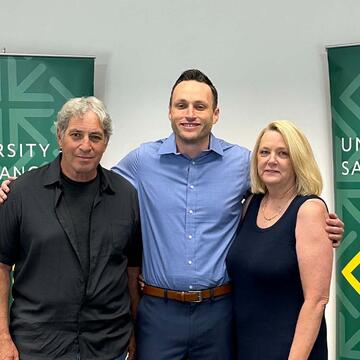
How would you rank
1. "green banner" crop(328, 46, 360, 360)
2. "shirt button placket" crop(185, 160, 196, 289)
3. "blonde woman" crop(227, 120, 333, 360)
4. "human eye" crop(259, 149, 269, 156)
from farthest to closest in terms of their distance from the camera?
1. "green banner" crop(328, 46, 360, 360)
2. "shirt button placket" crop(185, 160, 196, 289)
3. "human eye" crop(259, 149, 269, 156)
4. "blonde woman" crop(227, 120, 333, 360)

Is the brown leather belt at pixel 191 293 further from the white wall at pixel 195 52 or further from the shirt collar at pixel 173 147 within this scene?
the white wall at pixel 195 52

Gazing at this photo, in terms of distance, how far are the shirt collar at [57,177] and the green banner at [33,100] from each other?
3.11 feet

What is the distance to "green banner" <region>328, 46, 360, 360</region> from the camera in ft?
8.98

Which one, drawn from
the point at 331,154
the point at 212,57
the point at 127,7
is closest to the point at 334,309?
the point at 331,154

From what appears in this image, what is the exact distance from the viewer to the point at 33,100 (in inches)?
111

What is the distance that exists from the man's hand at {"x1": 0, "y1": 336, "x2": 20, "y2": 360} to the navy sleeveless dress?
30.9 inches

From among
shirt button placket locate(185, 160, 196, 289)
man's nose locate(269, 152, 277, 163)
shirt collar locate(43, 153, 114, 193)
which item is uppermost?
man's nose locate(269, 152, 277, 163)

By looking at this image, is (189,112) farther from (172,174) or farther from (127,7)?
(127,7)

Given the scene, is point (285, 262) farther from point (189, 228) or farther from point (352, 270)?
point (352, 270)

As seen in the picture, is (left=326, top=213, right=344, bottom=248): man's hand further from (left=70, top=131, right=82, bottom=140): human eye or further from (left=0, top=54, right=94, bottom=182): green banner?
(left=0, top=54, right=94, bottom=182): green banner

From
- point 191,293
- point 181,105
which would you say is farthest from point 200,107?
point 191,293

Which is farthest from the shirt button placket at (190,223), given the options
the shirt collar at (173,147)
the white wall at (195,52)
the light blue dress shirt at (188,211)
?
the white wall at (195,52)

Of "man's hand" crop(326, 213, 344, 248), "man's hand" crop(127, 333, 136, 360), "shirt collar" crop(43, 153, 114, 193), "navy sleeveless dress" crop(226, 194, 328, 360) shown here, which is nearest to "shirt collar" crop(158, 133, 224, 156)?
"shirt collar" crop(43, 153, 114, 193)

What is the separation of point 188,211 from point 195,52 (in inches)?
49.9
